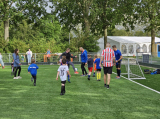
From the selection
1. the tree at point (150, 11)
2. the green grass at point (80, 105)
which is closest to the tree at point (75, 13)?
the tree at point (150, 11)

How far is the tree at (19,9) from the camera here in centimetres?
3562

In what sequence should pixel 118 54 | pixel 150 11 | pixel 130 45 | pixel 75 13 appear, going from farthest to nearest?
pixel 130 45
pixel 75 13
pixel 150 11
pixel 118 54

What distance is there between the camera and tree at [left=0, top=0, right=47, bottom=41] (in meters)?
35.6

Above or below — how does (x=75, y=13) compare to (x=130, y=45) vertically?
above

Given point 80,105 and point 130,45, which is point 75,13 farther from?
point 80,105

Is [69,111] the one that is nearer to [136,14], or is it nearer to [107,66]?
[107,66]

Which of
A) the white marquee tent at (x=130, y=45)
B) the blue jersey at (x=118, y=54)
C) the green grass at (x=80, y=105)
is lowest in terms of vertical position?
the green grass at (x=80, y=105)

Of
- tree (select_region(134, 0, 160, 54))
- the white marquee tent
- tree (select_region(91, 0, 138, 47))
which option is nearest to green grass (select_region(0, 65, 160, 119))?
tree (select_region(91, 0, 138, 47))

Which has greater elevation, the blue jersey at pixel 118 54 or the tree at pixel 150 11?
the tree at pixel 150 11

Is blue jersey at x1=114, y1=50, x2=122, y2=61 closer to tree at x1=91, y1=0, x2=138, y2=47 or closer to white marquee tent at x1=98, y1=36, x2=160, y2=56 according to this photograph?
tree at x1=91, y1=0, x2=138, y2=47

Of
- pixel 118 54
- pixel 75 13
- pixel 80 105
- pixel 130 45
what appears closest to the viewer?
pixel 80 105

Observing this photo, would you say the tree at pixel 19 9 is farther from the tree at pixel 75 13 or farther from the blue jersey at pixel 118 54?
the blue jersey at pixel 118 54

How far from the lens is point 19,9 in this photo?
39.0m

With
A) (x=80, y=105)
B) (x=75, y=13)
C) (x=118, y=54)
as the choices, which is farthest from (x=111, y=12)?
(x=80, y=105)
